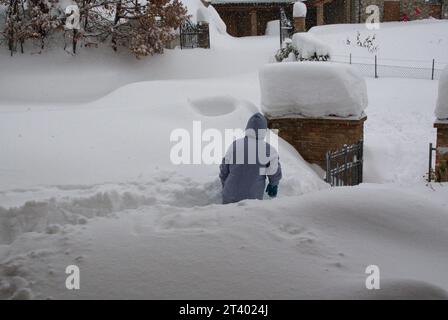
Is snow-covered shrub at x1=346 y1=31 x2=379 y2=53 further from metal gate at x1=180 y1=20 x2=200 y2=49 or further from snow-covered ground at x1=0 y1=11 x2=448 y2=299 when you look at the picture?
snow-covered ground at x1=0 y1=11 x2=448 y2=299

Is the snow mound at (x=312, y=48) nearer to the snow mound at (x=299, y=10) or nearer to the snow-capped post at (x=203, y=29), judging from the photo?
the snow-capped post at (x=203, y=29)

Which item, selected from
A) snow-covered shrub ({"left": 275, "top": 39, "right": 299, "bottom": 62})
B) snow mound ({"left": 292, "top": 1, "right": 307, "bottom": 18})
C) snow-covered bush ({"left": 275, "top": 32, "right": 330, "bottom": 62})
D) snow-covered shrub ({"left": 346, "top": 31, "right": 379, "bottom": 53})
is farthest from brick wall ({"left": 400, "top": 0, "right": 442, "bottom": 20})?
snow-covered bush ({"left": 275, "top": 32, "right": 330, "bottom": 62})

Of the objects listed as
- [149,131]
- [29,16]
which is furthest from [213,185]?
[29,16]

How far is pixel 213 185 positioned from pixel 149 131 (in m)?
2.38

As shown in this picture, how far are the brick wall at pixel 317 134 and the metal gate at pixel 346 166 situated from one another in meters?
0.32

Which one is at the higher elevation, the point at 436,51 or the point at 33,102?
the point at 436,51

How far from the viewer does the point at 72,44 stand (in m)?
17.2

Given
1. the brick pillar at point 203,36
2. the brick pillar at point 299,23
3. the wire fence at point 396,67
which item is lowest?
the wire fence at point 396,67

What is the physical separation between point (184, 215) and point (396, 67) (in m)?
18.6

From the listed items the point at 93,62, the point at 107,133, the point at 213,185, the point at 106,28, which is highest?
the point at 106,28

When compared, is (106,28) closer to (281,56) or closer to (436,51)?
(281,56)

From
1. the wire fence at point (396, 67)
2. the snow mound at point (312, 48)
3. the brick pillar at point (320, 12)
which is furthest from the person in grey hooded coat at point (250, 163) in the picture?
the brick pillar at point (320, 12)

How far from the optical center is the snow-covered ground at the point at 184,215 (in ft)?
10.6

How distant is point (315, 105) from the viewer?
28.5 ft
